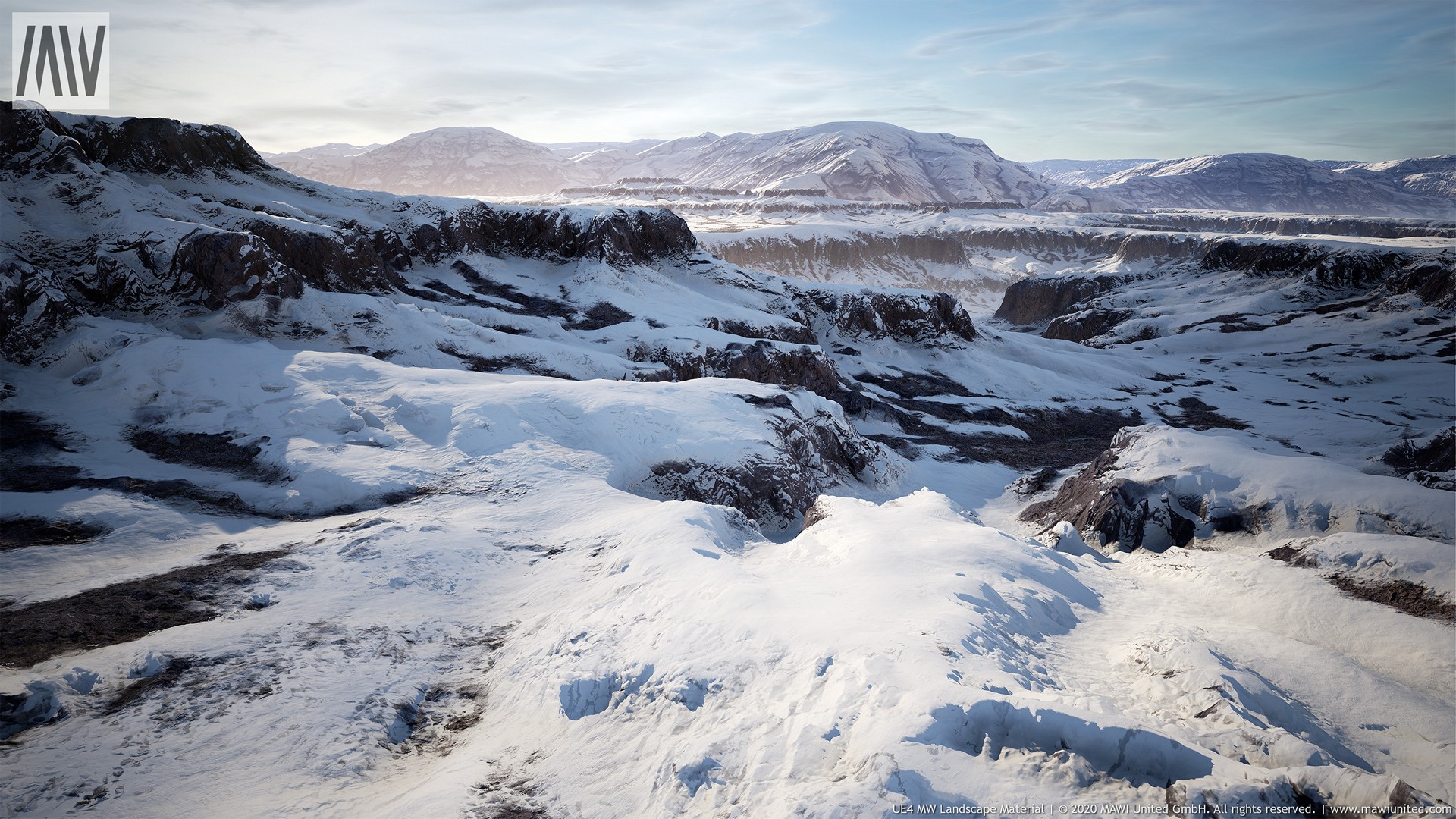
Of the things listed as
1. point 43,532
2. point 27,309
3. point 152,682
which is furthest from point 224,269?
point 152,682

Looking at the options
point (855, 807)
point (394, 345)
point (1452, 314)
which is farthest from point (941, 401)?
point (1452, 314)

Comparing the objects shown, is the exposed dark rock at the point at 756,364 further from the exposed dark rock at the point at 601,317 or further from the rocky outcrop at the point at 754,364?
the exposed dark rock at the point at 601,317

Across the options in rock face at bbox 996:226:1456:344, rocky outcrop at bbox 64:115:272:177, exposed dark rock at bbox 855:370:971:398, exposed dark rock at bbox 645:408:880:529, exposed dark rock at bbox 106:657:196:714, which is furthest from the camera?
rock face at bbox 996:226:1456:344

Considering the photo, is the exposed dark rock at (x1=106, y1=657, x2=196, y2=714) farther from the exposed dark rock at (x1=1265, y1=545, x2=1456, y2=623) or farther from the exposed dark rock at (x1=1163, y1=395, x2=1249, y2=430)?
the exposed dark rock at (x1=1163, y1=395, x2=1249, y2=430)

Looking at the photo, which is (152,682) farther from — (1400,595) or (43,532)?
(1400,595)

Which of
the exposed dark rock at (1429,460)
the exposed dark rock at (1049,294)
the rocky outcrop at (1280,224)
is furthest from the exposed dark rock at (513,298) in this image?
the rocky outcrop at (1280,224)

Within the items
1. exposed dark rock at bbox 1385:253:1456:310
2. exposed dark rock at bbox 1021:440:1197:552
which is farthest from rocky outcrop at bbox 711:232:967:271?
exposed dark rock at bbox 1021:440:1197:552

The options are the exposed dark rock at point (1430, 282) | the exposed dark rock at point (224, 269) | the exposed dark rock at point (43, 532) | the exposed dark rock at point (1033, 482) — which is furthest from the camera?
the exposed dark rock at point (1430, 282)
